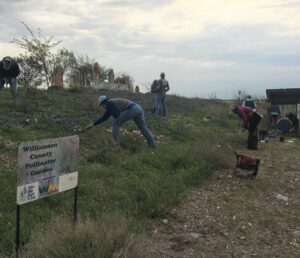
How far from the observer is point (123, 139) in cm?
1225

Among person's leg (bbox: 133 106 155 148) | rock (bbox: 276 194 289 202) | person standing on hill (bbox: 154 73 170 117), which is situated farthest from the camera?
person standing on hill (bbox: 154 73 170 117)

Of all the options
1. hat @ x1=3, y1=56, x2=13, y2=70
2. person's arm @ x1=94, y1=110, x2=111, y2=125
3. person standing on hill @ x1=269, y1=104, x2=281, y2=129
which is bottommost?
person standing on hill @ x1=269, y1=104, x2=281, y2=129

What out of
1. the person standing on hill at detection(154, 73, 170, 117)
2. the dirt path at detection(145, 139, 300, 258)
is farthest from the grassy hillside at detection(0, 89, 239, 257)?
the person standing on hill at detection(154, 73, 170, 117)

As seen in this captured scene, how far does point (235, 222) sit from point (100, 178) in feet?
8.12

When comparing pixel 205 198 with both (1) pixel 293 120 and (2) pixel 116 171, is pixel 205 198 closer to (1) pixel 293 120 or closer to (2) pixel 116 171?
(2) pixel 116 171

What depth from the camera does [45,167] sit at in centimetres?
511

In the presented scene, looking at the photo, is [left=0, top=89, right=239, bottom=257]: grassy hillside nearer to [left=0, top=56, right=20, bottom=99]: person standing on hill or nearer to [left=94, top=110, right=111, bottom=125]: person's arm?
[left=94, top=110, right=111, bottom=125]: person's arm

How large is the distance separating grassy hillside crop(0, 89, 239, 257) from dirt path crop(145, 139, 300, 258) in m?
0.34

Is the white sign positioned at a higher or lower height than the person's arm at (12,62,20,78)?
lower

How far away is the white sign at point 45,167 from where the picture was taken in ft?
15.7

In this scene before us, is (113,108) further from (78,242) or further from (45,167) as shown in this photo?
(78,242)

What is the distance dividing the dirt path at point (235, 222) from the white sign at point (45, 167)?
4.31 ft

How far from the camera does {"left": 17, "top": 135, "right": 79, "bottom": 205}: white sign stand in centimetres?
479

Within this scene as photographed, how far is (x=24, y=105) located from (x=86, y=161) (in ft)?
18.7
